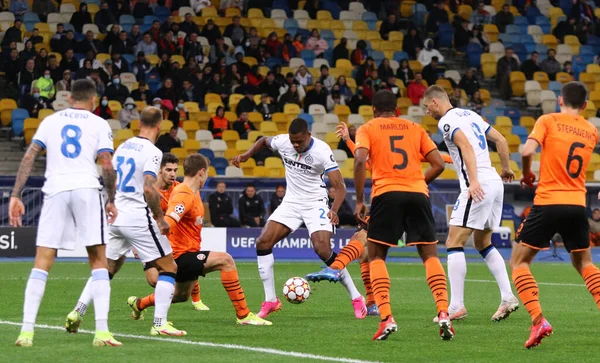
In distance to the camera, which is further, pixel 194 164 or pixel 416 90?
pixel 416 90

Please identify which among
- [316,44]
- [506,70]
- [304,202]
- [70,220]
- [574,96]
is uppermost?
[316,44]

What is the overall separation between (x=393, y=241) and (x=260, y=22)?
24.5 m

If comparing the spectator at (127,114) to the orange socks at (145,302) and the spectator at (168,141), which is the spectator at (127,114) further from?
the orange socks at (145,302)

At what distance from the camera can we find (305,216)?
12672 millimetres

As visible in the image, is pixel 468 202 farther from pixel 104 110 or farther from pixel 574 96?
pixel 104 110

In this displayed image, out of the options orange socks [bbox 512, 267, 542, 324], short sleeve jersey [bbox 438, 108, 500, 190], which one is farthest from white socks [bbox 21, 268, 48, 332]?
short sleeve jersey [bbox 438, 108, 500, 190]

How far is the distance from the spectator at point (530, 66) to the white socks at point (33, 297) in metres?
27.6

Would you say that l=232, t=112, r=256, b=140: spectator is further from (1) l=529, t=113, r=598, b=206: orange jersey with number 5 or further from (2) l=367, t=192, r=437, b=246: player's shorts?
(1) l=529, t=113, r=598, b=206: orange jersey with number 5

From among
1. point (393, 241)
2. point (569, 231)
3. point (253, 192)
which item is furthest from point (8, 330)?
point (253, 192)

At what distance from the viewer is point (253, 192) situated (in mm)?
24953

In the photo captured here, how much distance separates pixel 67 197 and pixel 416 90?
24137 mm

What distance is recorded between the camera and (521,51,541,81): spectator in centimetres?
3469

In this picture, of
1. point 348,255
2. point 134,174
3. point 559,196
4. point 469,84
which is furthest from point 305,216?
point 469,84

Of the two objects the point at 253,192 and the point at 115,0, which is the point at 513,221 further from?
the point at 115,0
